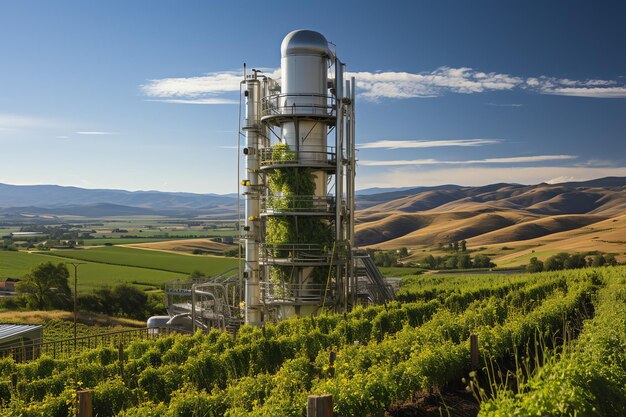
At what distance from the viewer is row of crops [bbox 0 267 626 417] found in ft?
37.4

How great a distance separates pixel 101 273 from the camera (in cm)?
9588

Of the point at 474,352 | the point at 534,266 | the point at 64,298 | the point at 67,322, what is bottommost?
the point at 64,298

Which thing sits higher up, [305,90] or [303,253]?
[305,90]

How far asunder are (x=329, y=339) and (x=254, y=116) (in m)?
18.9

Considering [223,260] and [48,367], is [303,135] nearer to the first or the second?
[48,367]

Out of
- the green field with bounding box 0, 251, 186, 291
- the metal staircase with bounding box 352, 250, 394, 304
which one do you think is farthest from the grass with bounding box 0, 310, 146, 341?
the metal staircase with bounding box 352, 250, 394, 304

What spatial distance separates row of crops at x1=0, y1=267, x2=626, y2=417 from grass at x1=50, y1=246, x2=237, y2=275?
72666 millimetres

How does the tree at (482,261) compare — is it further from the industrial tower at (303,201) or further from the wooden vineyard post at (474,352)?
the wooden vineyard post at (474,352)

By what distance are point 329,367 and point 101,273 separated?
87359 mm

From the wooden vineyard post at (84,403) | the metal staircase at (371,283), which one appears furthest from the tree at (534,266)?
the wooden vineyard post at (84,403)

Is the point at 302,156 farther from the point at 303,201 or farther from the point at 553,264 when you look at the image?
the point at 553,264

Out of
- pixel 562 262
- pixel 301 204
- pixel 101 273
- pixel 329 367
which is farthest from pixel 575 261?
pixel 101 273

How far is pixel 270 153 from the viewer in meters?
36.3

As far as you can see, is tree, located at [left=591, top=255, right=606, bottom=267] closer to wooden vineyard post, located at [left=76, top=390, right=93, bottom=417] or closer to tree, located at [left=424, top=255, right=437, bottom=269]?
tree, located at [left=424, top=255, right=437, bottom=269]
